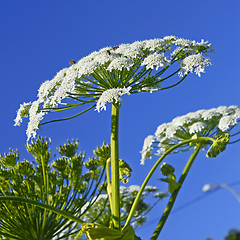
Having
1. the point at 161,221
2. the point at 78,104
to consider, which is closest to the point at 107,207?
the point at 161,221

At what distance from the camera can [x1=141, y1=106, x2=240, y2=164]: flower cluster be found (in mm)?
4980

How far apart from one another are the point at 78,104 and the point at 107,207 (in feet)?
7.37

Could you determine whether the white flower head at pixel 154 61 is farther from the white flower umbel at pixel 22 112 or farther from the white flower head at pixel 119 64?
the white flower umbel at pixel 22 112

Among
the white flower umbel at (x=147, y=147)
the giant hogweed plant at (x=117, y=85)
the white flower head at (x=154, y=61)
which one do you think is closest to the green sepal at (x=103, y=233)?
the giant hogweed plant at (x=117, y=85)

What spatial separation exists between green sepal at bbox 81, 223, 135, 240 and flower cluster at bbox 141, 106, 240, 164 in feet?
7.22

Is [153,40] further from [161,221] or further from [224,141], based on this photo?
[161,221]

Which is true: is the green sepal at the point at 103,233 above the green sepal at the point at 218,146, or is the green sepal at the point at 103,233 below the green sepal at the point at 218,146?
below

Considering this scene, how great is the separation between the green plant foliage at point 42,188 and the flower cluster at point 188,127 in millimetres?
974

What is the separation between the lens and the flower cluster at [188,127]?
4.98 meters

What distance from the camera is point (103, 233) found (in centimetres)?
288

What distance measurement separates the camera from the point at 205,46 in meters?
3.76

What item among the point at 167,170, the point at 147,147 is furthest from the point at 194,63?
the point at 147,147

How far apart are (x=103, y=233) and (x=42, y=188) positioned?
155 cm

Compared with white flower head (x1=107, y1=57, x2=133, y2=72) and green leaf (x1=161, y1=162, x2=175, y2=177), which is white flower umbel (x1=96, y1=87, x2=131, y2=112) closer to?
white flower head (x1=107, y1=57, x2=133, y2=72)
